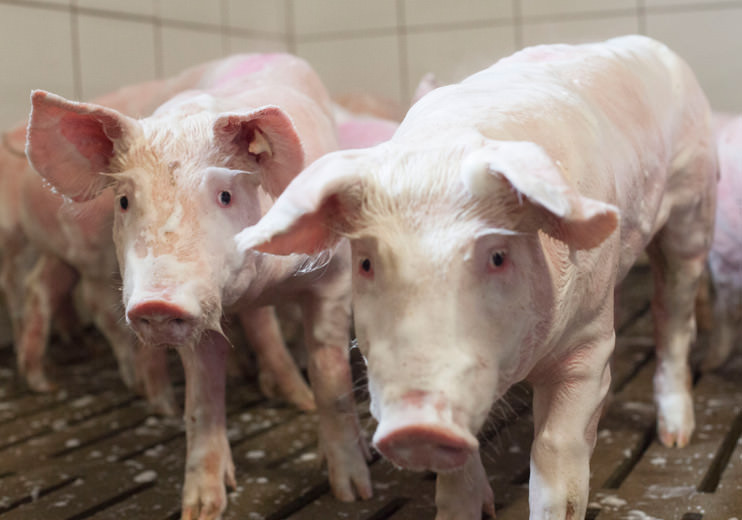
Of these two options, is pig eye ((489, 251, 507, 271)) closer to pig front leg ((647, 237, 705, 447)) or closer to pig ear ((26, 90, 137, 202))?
pig ear ((26, 90, 137, 202))

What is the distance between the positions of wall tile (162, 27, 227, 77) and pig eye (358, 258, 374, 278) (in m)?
2.88

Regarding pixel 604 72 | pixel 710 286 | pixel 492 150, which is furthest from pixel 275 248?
pixel 710 286

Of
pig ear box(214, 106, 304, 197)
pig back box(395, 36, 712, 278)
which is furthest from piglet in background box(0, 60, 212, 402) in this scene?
pig back box(395, 36, 712, 278)

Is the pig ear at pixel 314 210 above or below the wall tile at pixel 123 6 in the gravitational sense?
below

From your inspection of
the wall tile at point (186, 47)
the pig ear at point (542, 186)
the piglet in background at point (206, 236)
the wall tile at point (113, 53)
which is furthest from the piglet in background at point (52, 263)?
the pig ear at point (542, 186)

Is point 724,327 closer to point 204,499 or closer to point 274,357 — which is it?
point 274,357

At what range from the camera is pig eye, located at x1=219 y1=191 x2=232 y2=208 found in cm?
165

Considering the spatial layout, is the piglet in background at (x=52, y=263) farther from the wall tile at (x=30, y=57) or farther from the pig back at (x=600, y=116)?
the pig back at (x=600, y=116)

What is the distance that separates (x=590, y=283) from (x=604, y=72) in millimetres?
506

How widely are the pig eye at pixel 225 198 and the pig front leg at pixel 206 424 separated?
0.28 meters

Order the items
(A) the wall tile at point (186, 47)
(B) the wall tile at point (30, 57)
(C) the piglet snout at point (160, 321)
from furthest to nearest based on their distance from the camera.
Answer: (A) the wall tile at point (186, 47) → (B) the wall tile at point (30, 57) → (C) the piglet snout at point (160, 321)

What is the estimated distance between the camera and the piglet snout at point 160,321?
1457 millimetres

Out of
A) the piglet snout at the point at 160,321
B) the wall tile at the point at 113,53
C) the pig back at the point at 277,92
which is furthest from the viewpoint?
the wall tile at the point at 113,53

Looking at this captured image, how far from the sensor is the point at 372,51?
14.3 ft
